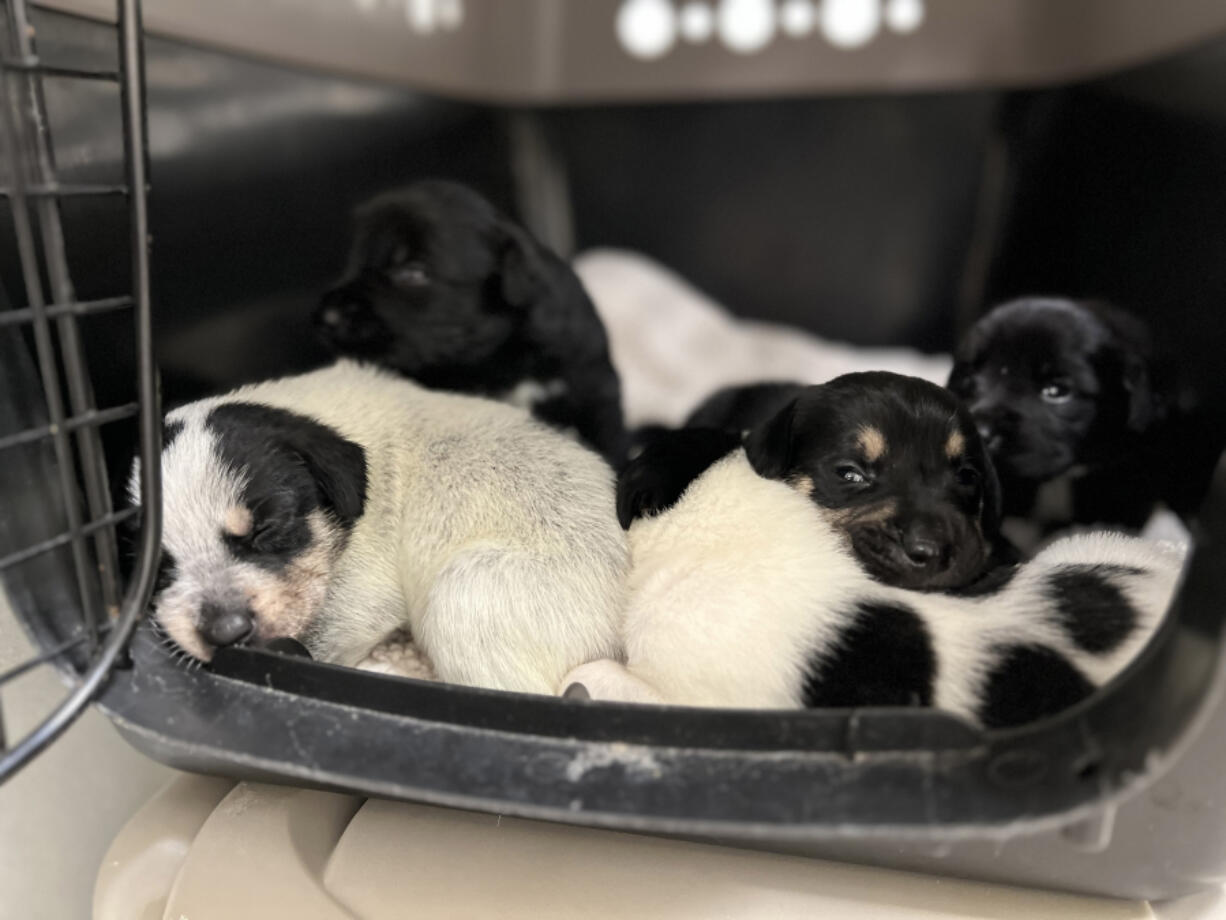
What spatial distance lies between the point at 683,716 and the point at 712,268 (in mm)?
2648

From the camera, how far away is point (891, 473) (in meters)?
1.54

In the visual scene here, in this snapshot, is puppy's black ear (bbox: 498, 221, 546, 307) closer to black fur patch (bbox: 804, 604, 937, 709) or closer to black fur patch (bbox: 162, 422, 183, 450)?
black fur patch (bbox: 162, 422, 183, 450)

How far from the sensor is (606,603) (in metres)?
1.55

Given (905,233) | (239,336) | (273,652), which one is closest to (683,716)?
(273,652)

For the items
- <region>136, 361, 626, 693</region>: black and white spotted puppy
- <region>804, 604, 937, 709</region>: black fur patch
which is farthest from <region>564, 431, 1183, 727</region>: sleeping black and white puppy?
<region>136, 361, 626, 693</region>: black and white spotted puppy

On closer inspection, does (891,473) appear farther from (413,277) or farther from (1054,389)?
(413,277)

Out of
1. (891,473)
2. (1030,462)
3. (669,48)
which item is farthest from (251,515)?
(669,48)

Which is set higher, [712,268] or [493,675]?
[712,268]

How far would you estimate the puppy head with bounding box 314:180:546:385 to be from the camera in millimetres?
2154

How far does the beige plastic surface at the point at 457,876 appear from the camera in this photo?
49.8 inches

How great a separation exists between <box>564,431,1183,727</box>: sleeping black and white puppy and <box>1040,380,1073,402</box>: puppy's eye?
51 cm

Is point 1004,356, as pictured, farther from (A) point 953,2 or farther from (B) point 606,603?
(A) point 953,2

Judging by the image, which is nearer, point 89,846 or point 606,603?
point 606,603

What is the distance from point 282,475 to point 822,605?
0.89m
